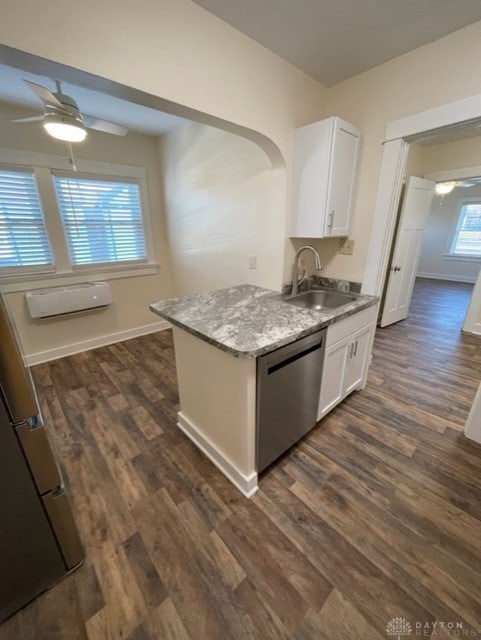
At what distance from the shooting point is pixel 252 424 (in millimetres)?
1379

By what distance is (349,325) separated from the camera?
6.03 ft

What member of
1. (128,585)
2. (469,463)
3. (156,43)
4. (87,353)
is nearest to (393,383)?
(469,463)

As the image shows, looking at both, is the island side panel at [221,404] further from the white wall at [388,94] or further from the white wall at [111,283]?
the white wall at [111,283]

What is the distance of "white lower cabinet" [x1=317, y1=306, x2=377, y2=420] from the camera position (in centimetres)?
176

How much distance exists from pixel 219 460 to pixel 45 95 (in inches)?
94.3

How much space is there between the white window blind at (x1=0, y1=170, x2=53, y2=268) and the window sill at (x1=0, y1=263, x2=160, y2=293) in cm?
15

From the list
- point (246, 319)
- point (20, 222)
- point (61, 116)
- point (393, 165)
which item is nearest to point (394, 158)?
point (393, 165)

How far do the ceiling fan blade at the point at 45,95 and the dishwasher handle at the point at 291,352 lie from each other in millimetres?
1876

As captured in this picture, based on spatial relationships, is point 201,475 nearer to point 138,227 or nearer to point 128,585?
point 128,585

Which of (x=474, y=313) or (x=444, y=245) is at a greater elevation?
(x=444, y=245)

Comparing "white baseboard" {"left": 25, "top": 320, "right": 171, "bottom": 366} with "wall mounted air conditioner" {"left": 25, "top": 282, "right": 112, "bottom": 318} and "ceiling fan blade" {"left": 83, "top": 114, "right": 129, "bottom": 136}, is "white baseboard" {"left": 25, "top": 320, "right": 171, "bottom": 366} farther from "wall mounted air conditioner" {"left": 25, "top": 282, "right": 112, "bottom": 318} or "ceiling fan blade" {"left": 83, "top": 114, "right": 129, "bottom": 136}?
"ceiling fan blade" {"left": 83, "top": 114, "right": 129, "bottom": 136}

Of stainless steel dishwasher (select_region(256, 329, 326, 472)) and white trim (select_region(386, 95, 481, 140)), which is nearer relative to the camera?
stainless steel dishwasher (select_region(256, 329, 326, 472))

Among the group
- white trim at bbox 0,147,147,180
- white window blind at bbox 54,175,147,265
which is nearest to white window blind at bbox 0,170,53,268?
white trim at bbox 0,147,147,180

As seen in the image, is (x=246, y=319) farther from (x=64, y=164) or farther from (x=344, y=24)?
(x=64, y=164)
